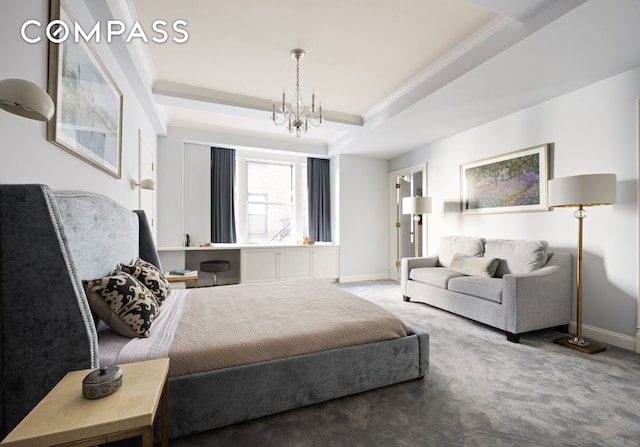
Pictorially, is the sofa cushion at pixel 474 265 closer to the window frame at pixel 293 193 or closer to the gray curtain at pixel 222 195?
the window frame at pixel 293 193

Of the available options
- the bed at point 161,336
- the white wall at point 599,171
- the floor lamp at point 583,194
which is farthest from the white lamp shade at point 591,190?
the bed at point 161,336

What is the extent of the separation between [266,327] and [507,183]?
356 centimetres

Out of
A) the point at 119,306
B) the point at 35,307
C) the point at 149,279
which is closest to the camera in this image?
the point at 35,307

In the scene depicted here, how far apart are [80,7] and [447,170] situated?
15.2 ft

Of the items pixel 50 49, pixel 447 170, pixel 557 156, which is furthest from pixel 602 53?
pixel 50 49

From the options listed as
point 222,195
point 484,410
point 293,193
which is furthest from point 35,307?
point 293,193

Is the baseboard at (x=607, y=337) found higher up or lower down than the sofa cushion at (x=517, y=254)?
lower down

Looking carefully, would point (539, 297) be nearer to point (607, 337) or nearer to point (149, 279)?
point (607, 337)

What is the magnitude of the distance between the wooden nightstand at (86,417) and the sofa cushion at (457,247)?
3.88 m

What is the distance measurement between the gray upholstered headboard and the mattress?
231 millimetres

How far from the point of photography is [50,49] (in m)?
1.50

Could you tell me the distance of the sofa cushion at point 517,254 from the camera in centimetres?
312

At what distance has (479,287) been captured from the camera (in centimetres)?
314

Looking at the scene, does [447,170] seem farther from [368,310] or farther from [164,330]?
[164,330]
